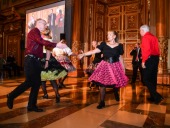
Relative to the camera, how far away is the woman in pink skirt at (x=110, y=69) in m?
2.99

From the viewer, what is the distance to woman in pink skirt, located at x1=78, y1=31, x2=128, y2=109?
2988 millimetres

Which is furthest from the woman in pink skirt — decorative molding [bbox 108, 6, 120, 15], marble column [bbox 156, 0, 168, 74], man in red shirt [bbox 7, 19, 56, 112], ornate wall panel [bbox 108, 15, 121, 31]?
decorative molding [bbox 108, 6, 120, 15]

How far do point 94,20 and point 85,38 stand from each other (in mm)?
975

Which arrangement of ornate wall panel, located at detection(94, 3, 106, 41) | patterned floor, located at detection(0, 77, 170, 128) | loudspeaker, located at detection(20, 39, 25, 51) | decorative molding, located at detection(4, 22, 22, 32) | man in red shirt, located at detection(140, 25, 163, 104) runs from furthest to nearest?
decorative molding, located at detection(4, 22, 22, 32), loudspeaker, located at detection(20, 39, 25, 51), ornate wall panel, located at detection(94, 3, 106, 41), man in red shirt, located at detection(140, 25, 163, 104), patterned floor, located at detection(0, 77, 170, 128)

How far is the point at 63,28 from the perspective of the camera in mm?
9539

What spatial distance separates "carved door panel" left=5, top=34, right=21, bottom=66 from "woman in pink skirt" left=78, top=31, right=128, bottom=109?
35.3 ft

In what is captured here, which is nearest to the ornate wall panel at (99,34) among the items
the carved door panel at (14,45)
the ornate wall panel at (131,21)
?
the ornate wall panel at (131,21)

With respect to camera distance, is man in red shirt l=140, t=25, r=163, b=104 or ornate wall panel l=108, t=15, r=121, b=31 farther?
ornate wall panel l=108, t=15, r=121, b=31

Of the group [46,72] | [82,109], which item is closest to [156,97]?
[82,109]

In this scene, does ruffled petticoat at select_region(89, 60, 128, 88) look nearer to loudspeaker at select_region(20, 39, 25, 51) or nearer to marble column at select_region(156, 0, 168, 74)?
marble column at select_region(156, 0, 168, 74)

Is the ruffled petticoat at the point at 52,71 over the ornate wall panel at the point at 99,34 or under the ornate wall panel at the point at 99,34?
under

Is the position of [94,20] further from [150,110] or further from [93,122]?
[93,122]

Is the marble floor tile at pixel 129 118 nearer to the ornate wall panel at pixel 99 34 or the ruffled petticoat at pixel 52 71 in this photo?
the ruffled petticoat at pixel 52 71

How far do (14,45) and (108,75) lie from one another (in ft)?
38.8
